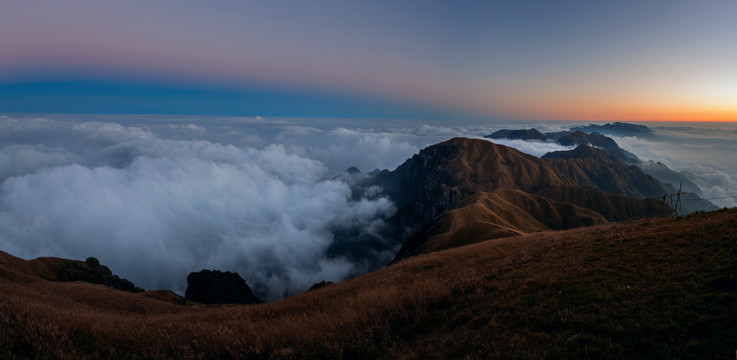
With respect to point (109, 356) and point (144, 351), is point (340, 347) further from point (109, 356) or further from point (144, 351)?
point (109, 356)

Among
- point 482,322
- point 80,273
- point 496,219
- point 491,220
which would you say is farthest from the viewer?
point 496,219

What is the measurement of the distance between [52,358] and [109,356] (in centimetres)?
101

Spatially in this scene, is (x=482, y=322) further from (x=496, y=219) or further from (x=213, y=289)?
(x=496, y=219)

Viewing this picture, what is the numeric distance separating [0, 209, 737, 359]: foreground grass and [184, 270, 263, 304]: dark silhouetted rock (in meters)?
110

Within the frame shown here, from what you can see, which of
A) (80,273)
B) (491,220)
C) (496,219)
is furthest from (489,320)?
(496,219)

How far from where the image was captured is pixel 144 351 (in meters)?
7.39

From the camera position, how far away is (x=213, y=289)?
10500 cm

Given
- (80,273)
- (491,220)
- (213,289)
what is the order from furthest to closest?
(491,220), (213,289), (80,273)

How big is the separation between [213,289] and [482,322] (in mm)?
118847

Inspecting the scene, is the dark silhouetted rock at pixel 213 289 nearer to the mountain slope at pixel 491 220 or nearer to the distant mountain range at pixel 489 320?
the mountain slope at pixel 491 220

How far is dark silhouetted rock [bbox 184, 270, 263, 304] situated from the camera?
103m

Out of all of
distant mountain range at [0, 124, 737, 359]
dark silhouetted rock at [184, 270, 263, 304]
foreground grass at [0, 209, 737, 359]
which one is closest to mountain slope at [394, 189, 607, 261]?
distant mountain range at [0, 124, 737, 359]

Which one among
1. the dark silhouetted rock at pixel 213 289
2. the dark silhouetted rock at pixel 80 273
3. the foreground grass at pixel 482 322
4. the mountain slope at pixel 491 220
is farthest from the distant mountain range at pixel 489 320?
the dark silhouetted rock at pixel 213 289

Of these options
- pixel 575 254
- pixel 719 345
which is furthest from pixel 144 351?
pixel 575 254
